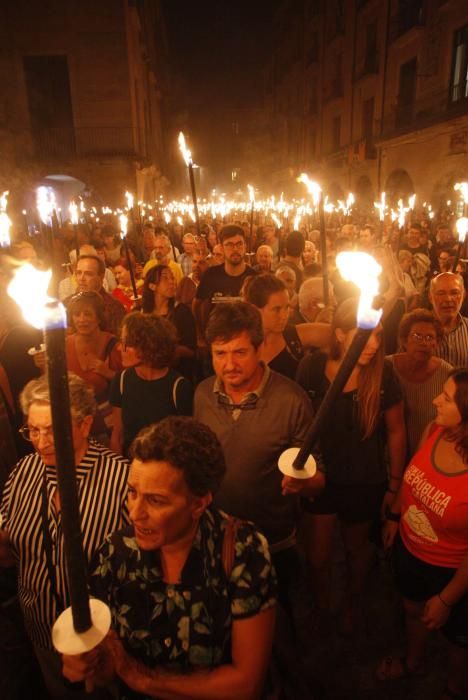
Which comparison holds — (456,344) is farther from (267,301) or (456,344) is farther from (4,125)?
(4,125)

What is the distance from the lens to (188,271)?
8109 millimetres

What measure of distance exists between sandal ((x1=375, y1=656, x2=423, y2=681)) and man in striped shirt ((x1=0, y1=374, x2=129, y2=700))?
1.74m

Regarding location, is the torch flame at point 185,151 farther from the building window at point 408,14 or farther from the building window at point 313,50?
the building window at point 313,50

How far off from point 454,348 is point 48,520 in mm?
3251

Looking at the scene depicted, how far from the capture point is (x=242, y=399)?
8.57ft

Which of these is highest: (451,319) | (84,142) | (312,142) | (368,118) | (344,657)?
(312,142)

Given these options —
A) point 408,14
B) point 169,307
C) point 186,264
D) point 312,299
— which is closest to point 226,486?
point 169,307

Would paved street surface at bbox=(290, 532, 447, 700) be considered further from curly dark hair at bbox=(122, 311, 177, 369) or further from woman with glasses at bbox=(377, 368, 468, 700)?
curly dark hair at bbox=(122, 311, 177, 369)

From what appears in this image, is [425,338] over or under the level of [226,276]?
under

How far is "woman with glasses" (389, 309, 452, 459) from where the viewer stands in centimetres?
340

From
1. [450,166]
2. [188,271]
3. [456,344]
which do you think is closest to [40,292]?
[456,344]

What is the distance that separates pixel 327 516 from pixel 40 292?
255cm

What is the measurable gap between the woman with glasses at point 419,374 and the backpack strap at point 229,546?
6.79 feet

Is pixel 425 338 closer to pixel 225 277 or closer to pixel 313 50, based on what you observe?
pixel 225 277
